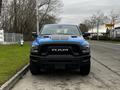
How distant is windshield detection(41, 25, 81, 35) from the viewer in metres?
12.0

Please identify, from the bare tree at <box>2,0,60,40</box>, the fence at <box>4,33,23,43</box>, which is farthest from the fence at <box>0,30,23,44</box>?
the bare tree at <box>2,0,60,40</box>

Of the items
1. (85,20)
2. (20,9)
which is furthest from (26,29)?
(85,20)

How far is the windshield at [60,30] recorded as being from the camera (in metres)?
12.0

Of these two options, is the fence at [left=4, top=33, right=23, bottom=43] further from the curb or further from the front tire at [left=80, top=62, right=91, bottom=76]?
the front tire at [left=80, top=62, right=91, bottom=76]

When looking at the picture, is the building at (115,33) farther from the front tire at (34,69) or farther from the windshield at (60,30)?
the front tire at (34,69)

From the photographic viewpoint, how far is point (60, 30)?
12.1 m

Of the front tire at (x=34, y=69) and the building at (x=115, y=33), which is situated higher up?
the building at (x=115, y=33)

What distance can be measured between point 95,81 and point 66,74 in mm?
1799

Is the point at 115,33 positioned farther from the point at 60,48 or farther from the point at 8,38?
the point at 60,48

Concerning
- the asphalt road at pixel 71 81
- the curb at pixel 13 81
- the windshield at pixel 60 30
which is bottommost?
the asphalt road at pixel 71 81

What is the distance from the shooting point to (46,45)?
10156mm

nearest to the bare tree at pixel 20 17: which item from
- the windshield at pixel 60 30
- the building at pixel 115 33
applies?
the building at pixel 115 33

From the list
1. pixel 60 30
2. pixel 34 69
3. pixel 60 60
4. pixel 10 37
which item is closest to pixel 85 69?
pixel 60 60

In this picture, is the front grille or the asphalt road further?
the front grille
